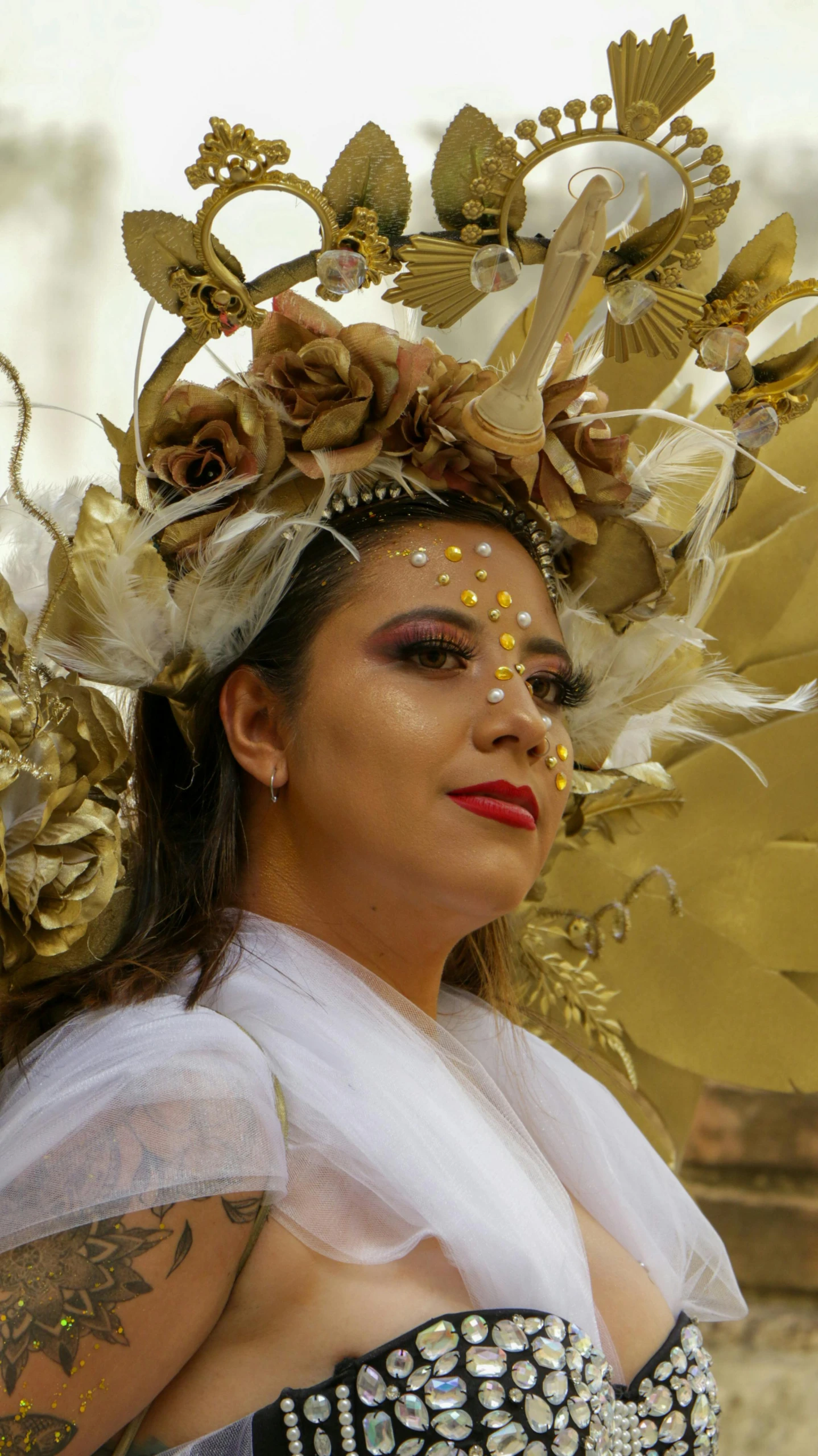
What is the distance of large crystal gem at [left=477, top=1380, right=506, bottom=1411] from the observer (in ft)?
3.08

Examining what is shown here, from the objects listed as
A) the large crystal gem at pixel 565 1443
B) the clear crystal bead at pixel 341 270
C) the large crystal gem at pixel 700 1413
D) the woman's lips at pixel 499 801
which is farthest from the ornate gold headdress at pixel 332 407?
the large crystal gem at pixel 700 1413

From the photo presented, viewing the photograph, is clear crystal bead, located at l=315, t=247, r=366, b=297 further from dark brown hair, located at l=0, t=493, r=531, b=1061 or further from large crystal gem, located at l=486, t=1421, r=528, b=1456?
large crystal gem, located at l=486, t=1421, r=528, b=1456

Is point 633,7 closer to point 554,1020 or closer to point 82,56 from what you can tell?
point 82,56

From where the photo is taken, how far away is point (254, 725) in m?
1.22

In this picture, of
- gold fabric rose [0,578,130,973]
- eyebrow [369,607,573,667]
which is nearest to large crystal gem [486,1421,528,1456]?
gold fabric rose [0,578,130,973]

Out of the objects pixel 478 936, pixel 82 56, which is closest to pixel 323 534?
pixel 478 936

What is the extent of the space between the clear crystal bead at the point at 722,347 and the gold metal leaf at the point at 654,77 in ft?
0.62

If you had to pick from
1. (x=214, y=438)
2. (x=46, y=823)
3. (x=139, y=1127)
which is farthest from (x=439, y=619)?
(x=139, y=1127)

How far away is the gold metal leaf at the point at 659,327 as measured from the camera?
121 cm

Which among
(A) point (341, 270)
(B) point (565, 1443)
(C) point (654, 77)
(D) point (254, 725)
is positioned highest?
(C) point (654, 77)

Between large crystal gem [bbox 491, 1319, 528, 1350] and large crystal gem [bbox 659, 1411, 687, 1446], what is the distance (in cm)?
22

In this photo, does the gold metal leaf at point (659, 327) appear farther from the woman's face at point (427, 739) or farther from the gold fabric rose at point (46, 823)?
the gold fabric rose at point (46, 823)

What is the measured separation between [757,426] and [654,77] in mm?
316

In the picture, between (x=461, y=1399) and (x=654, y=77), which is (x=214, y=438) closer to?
(x=654, y=77)
